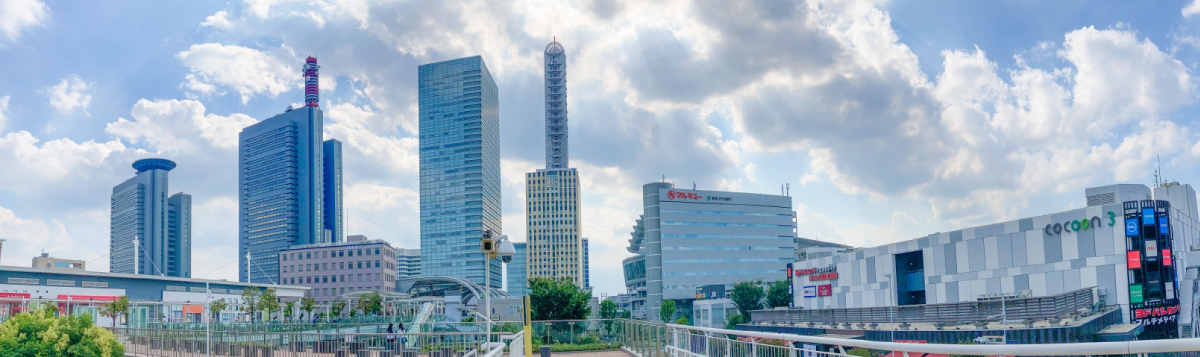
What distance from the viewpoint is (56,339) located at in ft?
89.3

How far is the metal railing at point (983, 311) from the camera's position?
44938mm

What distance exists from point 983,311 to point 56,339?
47.0 metres

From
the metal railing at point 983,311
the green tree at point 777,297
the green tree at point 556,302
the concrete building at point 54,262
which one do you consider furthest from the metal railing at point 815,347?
the concrete building at point 54,262

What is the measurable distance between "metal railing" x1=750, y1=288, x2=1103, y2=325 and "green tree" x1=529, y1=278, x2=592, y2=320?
19.0 meters

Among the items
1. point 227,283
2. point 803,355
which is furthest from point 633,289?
point 803,355

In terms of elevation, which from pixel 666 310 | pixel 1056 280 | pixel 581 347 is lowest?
pixel 666 310

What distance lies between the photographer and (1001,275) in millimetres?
54938

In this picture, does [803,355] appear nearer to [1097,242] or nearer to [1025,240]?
[1097,242]

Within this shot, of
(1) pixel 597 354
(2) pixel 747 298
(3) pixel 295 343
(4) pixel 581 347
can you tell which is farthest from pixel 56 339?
(2) pixel 747 298

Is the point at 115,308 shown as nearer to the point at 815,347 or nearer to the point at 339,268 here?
the point at 815,347

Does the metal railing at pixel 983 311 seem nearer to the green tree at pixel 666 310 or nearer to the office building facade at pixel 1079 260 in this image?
the office building facade at pixel 1079 260

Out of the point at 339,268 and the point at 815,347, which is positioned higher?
the point at 339,268

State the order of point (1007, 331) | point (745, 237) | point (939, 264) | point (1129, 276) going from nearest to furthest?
point (1007, 331) → point (1129, 276) → point (939, 264) → point (745, 237)

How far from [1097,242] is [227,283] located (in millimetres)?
67869
